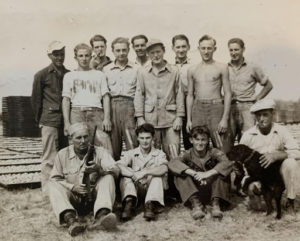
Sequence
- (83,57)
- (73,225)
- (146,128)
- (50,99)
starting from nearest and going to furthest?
(73,225), (146,128), (83,57), (50,99)

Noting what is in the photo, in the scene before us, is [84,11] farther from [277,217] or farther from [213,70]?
[277,217]

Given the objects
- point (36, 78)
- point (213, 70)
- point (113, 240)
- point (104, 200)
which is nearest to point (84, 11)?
point (36, 78)

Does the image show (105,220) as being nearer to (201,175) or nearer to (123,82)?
(201,175)

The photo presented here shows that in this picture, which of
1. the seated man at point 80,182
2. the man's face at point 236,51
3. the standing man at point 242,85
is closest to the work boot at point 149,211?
the seated man at point 80,182

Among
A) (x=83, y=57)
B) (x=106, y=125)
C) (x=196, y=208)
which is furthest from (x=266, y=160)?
(x=83, y=57)

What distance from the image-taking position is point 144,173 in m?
3.67

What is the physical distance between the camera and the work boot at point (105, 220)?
10.2 ft

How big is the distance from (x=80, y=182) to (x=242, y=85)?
1.98m

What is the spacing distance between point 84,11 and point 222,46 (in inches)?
70.5

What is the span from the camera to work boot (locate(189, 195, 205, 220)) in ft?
11.4

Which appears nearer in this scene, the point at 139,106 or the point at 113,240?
the point at 113,240

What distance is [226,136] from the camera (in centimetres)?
411

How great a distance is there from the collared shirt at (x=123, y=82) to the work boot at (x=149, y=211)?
1.16 metres

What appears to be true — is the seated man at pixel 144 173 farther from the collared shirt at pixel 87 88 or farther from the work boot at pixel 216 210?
the collared shirt at pixel 87 88
